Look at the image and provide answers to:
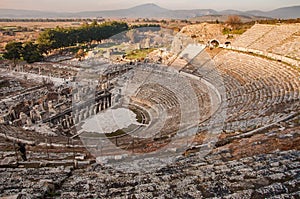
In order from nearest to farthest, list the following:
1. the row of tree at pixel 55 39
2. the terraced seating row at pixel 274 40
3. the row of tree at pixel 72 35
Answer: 1. the terraced seating row at pixel 274 40
2. the row of tree at pixel 55 39
3. the row of tree at pixel 72 35

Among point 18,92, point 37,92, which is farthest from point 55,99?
point 18,92

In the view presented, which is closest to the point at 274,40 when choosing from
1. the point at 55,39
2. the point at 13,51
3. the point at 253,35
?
the point at 253,35

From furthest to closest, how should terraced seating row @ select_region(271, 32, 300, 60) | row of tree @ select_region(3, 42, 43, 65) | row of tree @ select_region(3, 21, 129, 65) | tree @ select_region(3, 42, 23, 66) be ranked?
row of tree @ select_region(3, 21, 129, 65), row of tree @ select_region(3, 42, 43, 65), tree @ select_region(3, 42, 23, 66), terraced seating row @ select_region(271, 32, 300, 60)

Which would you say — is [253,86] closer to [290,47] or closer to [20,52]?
[290,47]

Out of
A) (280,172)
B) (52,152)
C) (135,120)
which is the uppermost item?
(280,172)

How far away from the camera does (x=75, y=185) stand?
8805mm

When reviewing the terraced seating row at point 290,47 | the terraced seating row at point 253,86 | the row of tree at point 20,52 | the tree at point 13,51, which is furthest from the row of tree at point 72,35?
the terraced seating row at point 290,47

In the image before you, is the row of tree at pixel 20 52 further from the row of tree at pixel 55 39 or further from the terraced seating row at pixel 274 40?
the terraced seating row at pixel 274 40

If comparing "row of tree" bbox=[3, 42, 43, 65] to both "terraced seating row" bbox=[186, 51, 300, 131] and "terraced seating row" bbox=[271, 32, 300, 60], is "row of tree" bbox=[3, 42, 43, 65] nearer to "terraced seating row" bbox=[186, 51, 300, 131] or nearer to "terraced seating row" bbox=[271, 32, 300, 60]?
"terraced seating row" bbox=[186, 51, 300, 131]

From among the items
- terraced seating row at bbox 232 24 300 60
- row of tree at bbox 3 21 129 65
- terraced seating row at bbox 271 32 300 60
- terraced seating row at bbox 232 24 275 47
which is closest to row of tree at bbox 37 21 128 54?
row of tree at bbox 3 21 129 65

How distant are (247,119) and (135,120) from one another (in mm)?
10835

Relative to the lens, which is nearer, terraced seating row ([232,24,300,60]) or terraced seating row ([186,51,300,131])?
terraced seating row ([186,51,300,131])

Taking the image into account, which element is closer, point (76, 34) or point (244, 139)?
point (244, 139)

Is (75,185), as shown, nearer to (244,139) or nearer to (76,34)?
(244,139)
